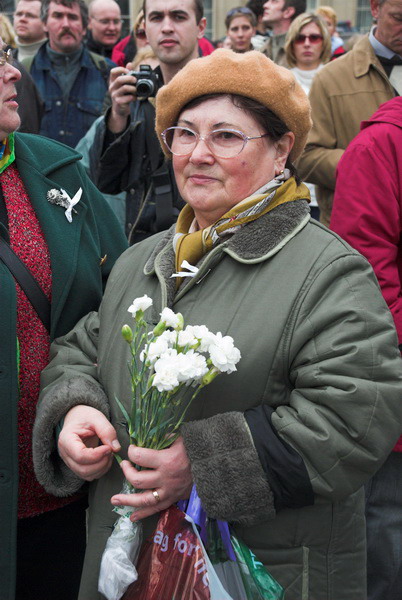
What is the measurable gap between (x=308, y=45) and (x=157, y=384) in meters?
4.51

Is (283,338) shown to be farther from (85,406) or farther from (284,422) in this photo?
(85,406)

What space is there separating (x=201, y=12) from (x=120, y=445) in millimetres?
3209

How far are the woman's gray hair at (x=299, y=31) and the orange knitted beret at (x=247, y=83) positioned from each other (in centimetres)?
379

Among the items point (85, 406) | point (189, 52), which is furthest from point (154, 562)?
point (189, 52)

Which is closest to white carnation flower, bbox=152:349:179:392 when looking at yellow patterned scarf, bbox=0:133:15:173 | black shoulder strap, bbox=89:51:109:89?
yellow patterned scarf, bbox=0:133:15:173

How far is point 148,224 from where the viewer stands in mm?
4039

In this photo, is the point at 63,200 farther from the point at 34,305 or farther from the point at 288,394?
the point at 288,394

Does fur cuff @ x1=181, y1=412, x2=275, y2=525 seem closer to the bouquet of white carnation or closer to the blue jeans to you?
the bouquet of white carnation

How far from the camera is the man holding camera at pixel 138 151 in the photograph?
393cm

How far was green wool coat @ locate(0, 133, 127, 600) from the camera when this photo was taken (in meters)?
2.31

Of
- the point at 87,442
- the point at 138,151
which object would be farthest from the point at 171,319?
the point at 138,151

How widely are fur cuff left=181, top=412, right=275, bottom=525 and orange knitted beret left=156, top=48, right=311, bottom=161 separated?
0.86 m

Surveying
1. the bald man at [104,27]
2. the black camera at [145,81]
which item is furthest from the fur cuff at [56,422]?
the bald man at [104,27]

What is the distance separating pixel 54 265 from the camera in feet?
8.20
